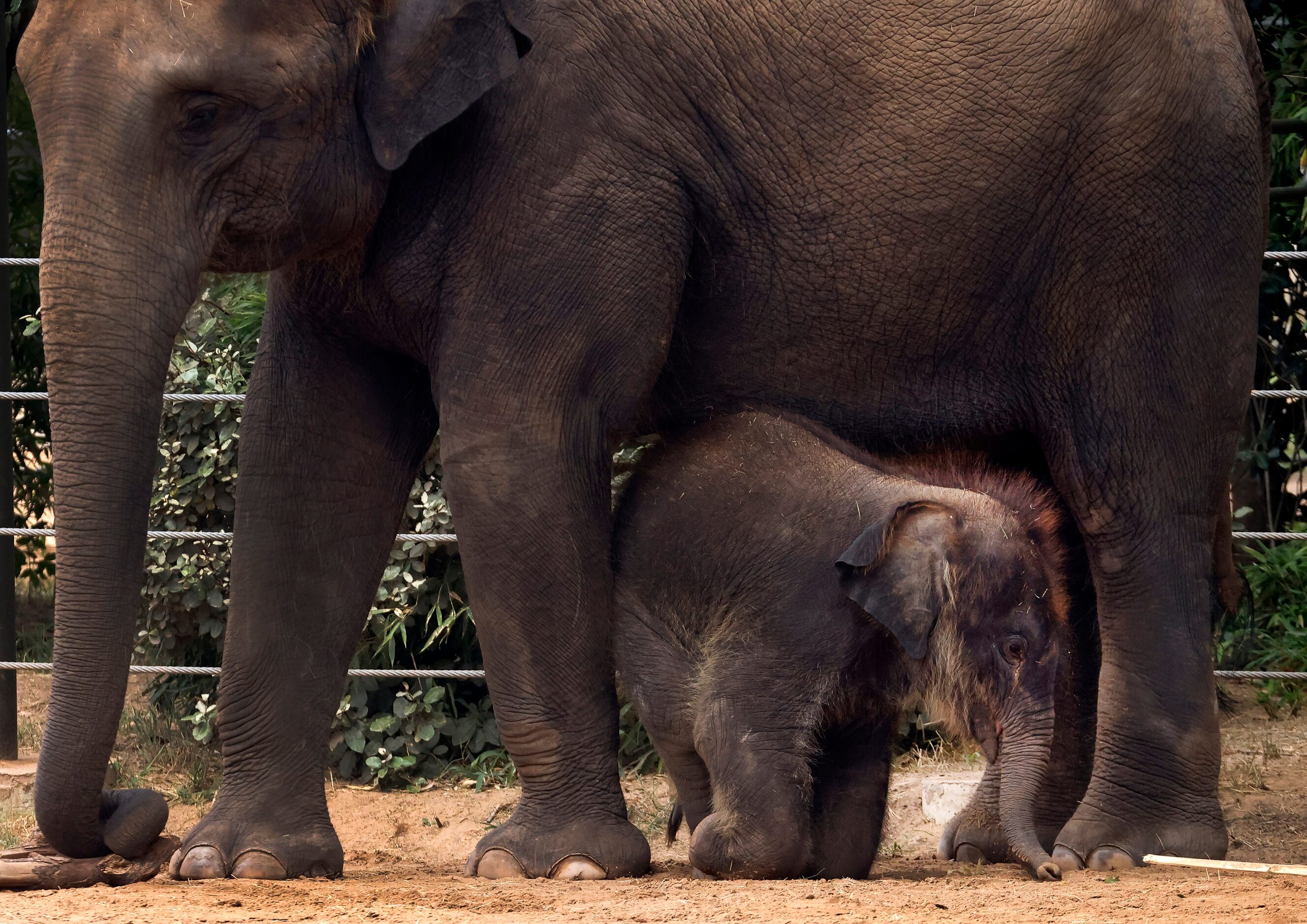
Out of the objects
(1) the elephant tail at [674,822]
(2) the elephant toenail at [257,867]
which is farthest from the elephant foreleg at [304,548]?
(1) the elephant tail at [674,822]

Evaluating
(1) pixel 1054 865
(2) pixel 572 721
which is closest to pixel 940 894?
(1) pixel 1054 865

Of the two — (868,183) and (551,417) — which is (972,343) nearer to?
(868,183)

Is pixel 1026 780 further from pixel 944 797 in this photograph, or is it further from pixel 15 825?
pixel 15 825

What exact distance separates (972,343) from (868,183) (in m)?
0.47

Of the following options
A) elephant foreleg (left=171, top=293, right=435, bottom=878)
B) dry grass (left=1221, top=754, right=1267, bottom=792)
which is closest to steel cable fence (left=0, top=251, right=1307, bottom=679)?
dry grass (left=1221, top=754, right=1267, bottom=792)

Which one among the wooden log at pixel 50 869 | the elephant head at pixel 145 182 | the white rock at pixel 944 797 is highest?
the elephant head at pixel 145 182

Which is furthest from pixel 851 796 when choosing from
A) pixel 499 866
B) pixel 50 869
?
pixel 50 869

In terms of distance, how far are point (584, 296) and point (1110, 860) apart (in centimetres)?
180

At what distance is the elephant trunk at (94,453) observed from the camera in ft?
12.4

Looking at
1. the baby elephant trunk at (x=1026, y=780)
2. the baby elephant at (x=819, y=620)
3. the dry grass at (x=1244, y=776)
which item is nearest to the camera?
the baby elephant trunk at (x=1026, y=780)

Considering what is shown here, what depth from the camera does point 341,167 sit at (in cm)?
415

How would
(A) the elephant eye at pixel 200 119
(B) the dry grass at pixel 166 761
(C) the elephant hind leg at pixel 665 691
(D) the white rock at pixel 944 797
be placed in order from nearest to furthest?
(A) the elephant eye at pixel 200 119, (C) the elephant hind leg at pixel 665 691, (D) the white rock at pixel 944 797, (B) the dry grass at pixel 166 761

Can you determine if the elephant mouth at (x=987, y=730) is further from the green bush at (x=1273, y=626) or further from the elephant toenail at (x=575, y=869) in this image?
the green bush at (x=1273, y=626)

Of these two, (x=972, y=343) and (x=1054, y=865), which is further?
(x=972, y=343)
